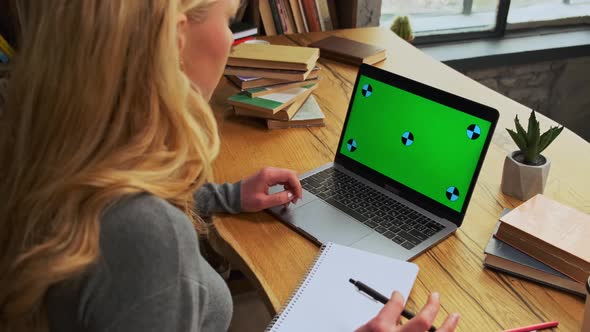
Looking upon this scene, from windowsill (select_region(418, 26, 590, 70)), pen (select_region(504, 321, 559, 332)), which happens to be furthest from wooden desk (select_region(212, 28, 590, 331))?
windowsill (select_region(418, 26, 590, 70))

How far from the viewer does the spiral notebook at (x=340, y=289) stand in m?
0.85

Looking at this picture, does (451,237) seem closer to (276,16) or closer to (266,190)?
(266,190)

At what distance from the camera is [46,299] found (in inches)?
27.7

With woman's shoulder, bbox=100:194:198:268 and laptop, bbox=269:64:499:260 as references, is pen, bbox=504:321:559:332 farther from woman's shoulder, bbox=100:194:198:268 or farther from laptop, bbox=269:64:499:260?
woman's shoulder, bbox=100:194:198:268

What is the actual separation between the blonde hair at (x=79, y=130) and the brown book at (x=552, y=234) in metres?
0.59

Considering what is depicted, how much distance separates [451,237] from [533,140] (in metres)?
0.26

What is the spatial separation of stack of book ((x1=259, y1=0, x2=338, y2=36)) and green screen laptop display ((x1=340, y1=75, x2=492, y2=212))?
3.24 feet

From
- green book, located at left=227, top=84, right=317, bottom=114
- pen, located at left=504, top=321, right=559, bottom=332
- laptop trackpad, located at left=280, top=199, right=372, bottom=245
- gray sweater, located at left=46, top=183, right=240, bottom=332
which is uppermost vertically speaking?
gray sweater, located at left=46, top=183, right=240, bottom=332

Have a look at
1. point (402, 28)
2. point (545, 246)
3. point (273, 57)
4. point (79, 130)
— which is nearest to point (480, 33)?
point (402, 28)

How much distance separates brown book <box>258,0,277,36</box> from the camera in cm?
210

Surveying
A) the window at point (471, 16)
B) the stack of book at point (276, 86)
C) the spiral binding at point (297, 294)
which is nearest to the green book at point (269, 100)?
the stack of book at point (276, 86)

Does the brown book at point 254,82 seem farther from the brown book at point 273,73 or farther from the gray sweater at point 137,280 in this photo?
the gray sweater at point 137,280

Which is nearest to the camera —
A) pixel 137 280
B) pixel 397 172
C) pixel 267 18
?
pixel 137 280

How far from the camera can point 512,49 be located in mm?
2811
